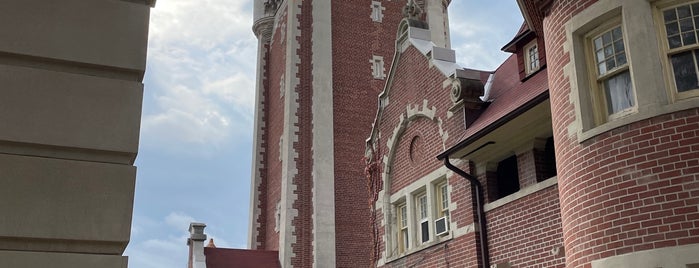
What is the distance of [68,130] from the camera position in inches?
182

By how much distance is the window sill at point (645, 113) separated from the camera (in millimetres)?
7688

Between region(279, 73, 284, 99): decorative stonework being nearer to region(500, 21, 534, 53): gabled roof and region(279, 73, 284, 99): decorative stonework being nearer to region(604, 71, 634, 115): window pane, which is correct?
region(500, 21, 534, 53): gabled roof

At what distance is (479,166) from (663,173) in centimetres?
752

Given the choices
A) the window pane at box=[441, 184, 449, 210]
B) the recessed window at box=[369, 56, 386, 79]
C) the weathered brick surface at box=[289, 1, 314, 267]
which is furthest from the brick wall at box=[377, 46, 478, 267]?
the recessed window at box=[369, 56, 386, 79]

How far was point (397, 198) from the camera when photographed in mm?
18625

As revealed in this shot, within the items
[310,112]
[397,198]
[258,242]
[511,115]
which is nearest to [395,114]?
[397,198]

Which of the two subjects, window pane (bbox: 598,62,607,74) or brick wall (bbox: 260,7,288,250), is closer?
window pane (bbox: 598,62,607,74)

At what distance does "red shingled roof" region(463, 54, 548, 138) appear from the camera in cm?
1323

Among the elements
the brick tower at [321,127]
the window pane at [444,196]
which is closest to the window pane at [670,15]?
the window pane at [444,196]

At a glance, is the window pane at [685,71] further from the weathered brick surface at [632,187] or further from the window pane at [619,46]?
the window pane at [619,46]

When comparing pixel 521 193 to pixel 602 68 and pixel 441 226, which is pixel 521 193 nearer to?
pixel 441 226

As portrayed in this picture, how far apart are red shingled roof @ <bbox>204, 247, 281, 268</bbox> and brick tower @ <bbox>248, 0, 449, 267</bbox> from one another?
25.7 inches

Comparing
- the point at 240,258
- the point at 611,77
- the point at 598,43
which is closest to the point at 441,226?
the point at 598,43

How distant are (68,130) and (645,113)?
6.34 meters
